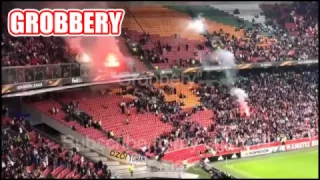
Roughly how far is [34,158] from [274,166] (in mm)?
6624

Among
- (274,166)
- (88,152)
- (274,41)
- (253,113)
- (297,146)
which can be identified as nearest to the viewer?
(88,152)

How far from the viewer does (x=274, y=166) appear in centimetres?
1402

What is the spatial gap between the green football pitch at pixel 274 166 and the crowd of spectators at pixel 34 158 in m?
2.79

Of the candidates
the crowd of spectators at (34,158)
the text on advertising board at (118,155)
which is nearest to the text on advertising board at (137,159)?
the text on advertising board at (118,155)

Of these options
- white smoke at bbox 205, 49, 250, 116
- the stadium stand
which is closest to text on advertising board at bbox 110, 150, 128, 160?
the stadium stand

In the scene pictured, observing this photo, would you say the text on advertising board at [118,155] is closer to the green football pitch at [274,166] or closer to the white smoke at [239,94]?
the green football pitch at [274,166]

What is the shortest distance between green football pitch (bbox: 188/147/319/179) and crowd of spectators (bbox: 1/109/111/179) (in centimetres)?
279

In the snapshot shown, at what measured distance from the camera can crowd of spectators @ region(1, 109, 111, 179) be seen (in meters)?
10.5

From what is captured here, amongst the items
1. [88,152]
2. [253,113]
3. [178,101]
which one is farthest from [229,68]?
[88,152]

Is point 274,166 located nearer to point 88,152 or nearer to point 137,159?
point 137,159

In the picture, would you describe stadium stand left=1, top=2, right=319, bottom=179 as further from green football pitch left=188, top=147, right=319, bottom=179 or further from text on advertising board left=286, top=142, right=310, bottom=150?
green football pitch left=188, top=147, right=319, bottom=179

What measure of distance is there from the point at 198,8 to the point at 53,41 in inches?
240

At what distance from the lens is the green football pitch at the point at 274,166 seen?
13148 millimetres

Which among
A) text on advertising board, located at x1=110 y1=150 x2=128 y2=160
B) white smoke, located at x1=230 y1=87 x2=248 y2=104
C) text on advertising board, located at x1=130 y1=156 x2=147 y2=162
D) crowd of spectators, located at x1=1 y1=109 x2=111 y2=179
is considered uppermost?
white smoke, located at x1=230 y1=87 x2=248 y2=104
